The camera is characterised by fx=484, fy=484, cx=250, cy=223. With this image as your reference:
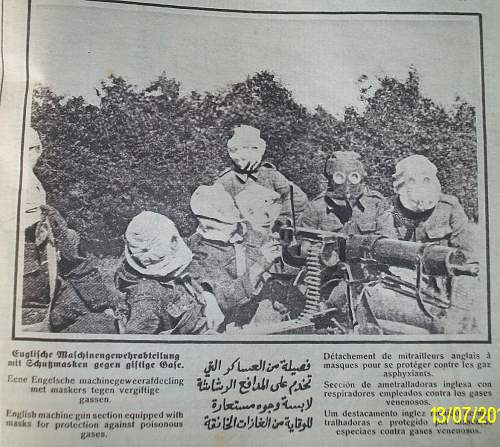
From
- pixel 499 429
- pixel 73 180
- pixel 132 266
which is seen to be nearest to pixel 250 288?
pixel 132 266

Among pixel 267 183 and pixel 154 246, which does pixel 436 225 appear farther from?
pixel 154 246

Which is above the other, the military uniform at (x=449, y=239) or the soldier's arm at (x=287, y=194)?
the soldier's arm at (x=287, y=194)

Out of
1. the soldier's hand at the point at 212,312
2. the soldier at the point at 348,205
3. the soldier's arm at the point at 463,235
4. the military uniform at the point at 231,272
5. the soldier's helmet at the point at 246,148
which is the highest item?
the soldier's helmet at the point at 246,148

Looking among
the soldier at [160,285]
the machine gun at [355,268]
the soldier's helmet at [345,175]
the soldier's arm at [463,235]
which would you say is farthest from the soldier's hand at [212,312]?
the soldier's arm at [463,235]

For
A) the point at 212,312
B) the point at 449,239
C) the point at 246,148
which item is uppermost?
the point at 246,148

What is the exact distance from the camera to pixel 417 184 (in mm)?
682

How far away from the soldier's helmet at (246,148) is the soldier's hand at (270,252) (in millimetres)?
106

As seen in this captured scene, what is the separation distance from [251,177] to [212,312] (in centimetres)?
19

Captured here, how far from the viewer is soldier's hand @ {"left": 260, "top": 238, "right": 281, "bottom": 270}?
2.18 ft

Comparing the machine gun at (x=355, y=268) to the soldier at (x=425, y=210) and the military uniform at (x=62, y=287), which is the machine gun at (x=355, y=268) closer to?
the soldier at (x=425, y=210)

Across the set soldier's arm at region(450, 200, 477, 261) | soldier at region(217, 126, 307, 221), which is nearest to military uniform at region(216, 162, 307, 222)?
soldier at region(217, 126, 307, 221)

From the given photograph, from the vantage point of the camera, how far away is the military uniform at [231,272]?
66 cm
